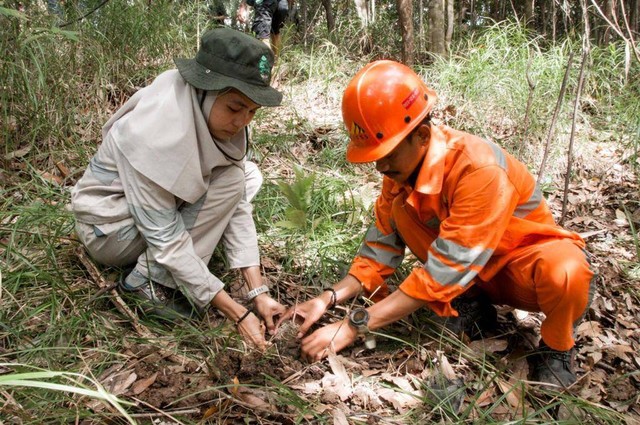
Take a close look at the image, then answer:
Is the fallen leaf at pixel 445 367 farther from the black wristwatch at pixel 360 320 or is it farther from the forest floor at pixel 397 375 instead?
the black wristwatch at pixel 360 320

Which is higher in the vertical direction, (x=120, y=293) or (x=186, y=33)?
(x=186, y=33)

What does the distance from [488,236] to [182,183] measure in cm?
124

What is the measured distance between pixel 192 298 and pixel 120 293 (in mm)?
358

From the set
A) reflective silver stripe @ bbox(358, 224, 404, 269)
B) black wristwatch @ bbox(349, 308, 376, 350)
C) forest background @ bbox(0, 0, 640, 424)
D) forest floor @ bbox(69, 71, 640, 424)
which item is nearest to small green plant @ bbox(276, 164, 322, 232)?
forest background @ bbox(0, 0, 640, 424)

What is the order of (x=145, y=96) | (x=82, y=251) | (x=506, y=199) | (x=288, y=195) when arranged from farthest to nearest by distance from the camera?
1. (x=288, y=195)
2. (x=82, y=251)
3. (x=145, y=96)
4. (x=506, y=199)

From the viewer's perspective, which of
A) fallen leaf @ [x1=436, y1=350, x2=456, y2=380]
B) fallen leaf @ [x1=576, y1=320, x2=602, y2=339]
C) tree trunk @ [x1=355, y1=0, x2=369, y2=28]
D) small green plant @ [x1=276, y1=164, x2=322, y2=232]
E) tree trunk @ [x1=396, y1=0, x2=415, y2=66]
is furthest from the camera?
tree trunk @ [x1=355, y1=0, x2=369, y2=28]

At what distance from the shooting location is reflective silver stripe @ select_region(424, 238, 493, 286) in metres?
1.92

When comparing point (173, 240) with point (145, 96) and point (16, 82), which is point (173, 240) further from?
point (16, 82)

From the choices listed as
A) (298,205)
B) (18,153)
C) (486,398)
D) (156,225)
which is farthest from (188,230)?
(18,153)

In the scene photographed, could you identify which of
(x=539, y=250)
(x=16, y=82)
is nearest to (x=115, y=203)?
→ (x=16, y=82)

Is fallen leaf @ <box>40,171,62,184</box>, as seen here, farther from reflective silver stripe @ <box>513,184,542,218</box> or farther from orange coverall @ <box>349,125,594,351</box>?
reflective silver stripe @ <box>513,184,542,218</box>

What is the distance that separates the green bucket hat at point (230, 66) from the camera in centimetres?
205

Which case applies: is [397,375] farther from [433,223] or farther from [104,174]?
[104,174]

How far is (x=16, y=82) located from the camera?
3246 millimetres
